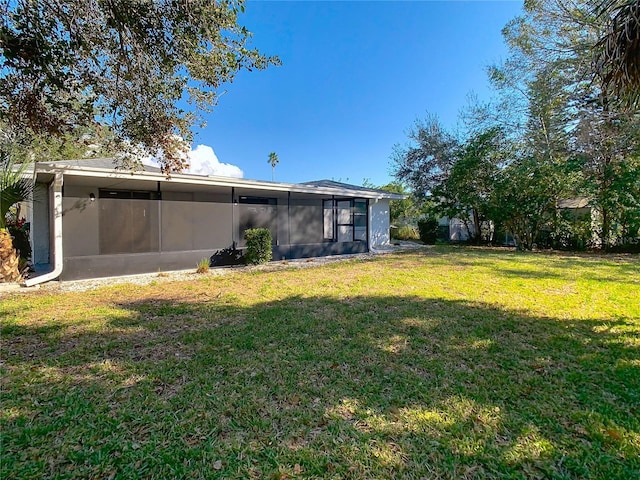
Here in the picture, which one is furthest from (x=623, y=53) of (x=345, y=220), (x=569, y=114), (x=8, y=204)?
(x=569, y=114)

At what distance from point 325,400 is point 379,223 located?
15626 millimetres

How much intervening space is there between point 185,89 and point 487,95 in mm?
15664

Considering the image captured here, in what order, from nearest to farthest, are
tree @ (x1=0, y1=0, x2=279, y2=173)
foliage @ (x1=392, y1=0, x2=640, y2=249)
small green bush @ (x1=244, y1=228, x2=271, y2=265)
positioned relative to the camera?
tree @ (x1=0, y1=0, x2=279, y2=173), small green bush @ (x1=244, y1=228, x2=271, y2=265), foliage @ (x1=392, y1=0, x2=640, y2=249)

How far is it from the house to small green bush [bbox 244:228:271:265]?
485 millimetres

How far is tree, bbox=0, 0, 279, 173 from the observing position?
162 inches

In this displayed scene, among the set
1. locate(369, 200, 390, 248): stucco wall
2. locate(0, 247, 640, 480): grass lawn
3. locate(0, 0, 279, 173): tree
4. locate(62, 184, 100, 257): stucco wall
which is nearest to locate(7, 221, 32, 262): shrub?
locate(62, 184, 100, 257): stucco wall

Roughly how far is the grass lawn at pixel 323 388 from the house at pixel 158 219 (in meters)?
2.76

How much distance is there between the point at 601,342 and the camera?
383cm

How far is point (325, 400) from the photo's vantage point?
8.90ft

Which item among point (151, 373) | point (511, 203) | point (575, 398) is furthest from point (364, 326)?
point (511, 203)

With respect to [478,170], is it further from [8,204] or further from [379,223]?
[8,204]

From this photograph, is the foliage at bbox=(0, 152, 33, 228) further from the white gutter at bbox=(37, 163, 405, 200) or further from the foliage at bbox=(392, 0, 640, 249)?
the foliage at bbox=(392, 0, 640, 249)

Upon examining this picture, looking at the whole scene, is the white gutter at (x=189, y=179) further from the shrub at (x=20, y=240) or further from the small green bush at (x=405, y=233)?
the small green bush at (x=405, y=233)

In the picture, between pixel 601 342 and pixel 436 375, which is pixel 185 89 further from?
pixel 601 342
